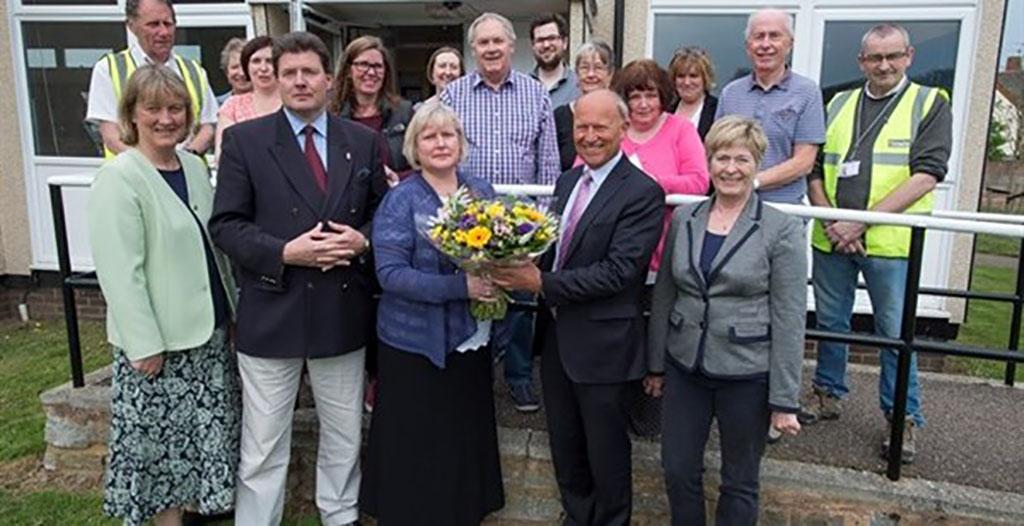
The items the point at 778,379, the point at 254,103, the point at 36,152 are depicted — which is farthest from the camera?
the point at 36,152

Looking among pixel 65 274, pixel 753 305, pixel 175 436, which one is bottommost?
pixel 175 436

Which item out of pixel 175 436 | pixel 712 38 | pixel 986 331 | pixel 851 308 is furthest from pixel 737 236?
pixel 986 331

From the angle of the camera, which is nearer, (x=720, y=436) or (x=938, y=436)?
(x=720, y=436)

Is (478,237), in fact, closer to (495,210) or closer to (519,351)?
(495,210)

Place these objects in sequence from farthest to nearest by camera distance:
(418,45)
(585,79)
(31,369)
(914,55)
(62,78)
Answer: (418,45) < (62,78) < (31,369) < (914,55) < (585,79)

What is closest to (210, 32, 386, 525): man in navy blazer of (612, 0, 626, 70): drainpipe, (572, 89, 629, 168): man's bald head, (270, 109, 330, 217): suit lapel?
(270, 109, 330, 217): suit lapel

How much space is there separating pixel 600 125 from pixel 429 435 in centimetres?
128

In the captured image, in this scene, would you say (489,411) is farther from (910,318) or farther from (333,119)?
(910,318)

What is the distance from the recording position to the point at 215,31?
6.56m

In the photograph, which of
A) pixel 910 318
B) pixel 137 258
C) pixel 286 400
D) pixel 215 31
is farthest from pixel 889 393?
pixel 215 31

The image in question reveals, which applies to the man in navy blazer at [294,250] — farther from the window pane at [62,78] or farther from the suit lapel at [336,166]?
the window pane at [62,78]

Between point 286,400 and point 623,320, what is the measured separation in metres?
1.29

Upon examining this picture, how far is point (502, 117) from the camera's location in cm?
317

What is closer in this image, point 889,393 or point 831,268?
point 889,393
